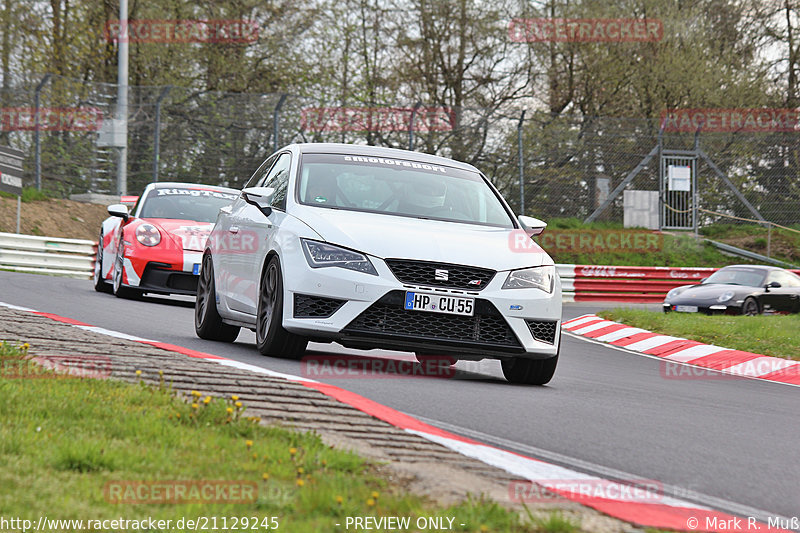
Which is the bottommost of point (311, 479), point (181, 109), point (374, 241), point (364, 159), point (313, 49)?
point (311, 479)

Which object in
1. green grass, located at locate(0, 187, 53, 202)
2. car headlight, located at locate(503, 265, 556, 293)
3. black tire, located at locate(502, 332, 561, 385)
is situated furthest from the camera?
green grass, located at locate(0, 187, 53, 202)

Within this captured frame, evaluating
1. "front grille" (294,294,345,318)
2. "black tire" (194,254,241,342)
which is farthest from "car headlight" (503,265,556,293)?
"black tire" (194,254,241,342)

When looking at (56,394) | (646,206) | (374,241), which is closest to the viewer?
(56,394)

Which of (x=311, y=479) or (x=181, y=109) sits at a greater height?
(x=181, y=109)

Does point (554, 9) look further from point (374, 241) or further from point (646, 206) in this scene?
point (374, 241)

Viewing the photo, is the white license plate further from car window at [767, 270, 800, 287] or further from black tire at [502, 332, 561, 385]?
car window at [767, 270, 800, 287]

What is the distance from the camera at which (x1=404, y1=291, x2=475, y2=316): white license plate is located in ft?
24.8

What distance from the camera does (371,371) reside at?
26.5 ft

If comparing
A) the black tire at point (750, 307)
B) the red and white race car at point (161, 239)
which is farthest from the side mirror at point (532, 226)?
the black tire at point (750, 307)

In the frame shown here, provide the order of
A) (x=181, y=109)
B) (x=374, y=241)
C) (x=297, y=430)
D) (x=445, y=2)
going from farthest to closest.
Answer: (x=445, y=2)
(x=181, y=109)
(x=374, y=241)
(x=297, y=430)

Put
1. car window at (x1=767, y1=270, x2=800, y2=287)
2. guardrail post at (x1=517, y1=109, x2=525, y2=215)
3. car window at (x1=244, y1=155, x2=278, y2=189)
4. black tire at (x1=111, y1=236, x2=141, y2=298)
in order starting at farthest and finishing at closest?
1. guardrail post at (x1=517, y1=109, x2=525, y2=215)
2. car window at (x1=767, y1=270, x2=800, y2=287)
3. black tire at (x1=111, y1=236, x2=141, y2=298)
4. car window at (x1=244, y1=155, x2=278, y2=189)

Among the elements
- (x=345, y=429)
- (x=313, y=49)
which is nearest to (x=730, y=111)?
(x=313, y=49)

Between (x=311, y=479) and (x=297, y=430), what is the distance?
3.04 feet

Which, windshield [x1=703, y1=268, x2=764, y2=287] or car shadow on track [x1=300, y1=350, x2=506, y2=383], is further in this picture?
windshield [x1=703, y1=268, x2=764, y2=287]
